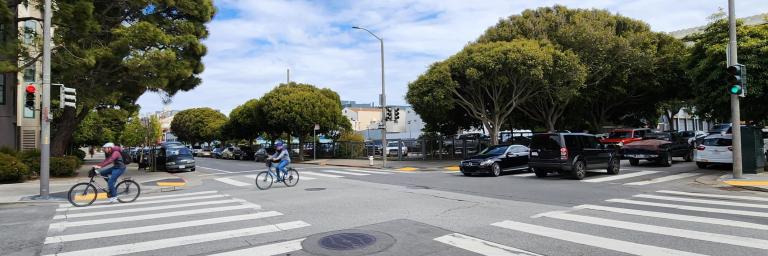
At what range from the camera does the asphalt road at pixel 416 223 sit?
260 inches

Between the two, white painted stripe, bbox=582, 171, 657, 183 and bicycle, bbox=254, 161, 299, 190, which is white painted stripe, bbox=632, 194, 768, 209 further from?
bicycle, bbox=254, 161, 299, 190

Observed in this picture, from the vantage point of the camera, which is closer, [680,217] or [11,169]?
[680,217]

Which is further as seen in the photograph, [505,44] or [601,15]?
[601,15]

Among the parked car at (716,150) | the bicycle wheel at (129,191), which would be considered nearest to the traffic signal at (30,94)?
the bicycle wheel at (129,191)

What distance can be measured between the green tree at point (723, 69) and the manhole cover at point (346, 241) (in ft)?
52.4

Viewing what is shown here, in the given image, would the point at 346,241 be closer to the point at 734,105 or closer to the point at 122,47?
the point at 734,105

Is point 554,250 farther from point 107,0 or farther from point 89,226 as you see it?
point 107,0

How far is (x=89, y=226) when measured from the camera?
8.74 meters

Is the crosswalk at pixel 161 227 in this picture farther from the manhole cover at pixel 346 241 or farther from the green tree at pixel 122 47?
the green tree at pixel 122 47

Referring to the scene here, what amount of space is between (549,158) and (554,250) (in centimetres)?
1121

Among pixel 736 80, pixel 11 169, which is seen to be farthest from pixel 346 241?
pixel 11 169

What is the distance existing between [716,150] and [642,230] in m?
14.1

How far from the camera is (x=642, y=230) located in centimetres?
750

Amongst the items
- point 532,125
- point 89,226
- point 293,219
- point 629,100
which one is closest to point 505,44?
point 629,100
